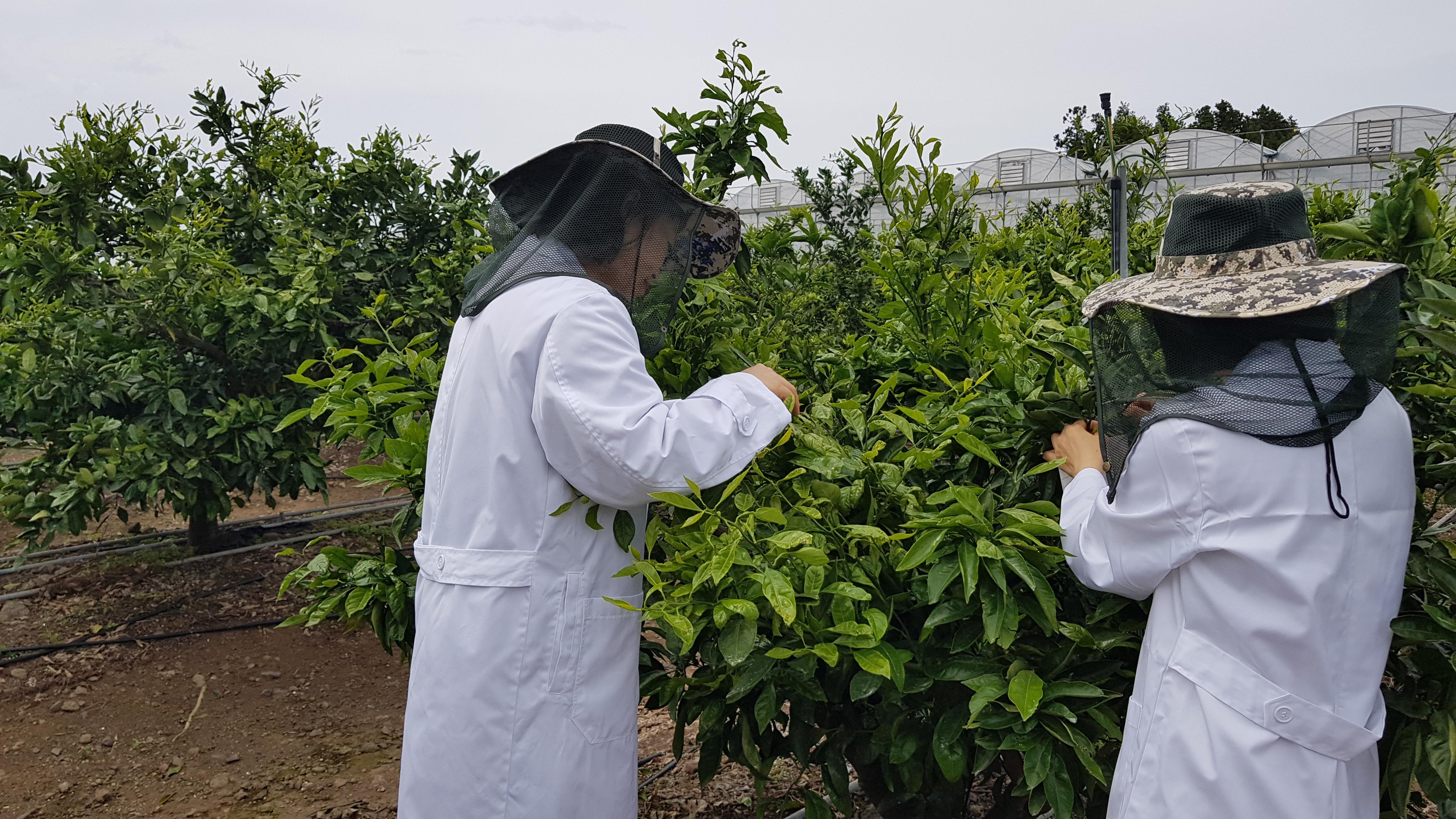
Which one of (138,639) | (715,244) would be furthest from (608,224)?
(138,639)

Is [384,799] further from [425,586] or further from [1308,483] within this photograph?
[1308,483]

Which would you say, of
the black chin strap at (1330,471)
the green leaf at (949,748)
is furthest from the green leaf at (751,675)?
the black chin strap at (1330,471)

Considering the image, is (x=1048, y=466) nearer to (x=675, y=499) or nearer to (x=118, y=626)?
(x=675, y=499)

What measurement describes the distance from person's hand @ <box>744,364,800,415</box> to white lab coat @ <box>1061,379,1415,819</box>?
0.64 meters

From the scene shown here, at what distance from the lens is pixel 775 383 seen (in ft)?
6.45

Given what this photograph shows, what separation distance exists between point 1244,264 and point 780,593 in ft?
3.01

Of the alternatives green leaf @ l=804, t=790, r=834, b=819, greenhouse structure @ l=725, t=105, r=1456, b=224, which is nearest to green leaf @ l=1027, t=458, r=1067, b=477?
green leaf @ l=804, t=790, r=834, b=819

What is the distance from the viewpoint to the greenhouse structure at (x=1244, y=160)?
15.9 meters

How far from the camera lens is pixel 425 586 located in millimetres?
2045

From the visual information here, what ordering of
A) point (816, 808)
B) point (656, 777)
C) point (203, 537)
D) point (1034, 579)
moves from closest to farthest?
1. point (1034, 579)
2. point (816, 808)
3. point (656, 777)
4. point (203, 537)

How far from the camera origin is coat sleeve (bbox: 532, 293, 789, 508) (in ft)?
5.68

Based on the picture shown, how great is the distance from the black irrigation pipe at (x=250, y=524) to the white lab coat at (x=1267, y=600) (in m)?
5.26

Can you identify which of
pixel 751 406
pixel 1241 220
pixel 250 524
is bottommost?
pixel 250 524

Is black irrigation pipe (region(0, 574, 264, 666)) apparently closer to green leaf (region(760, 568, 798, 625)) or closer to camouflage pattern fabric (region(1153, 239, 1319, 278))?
green leaf (region(760, 568, 798, 625))
